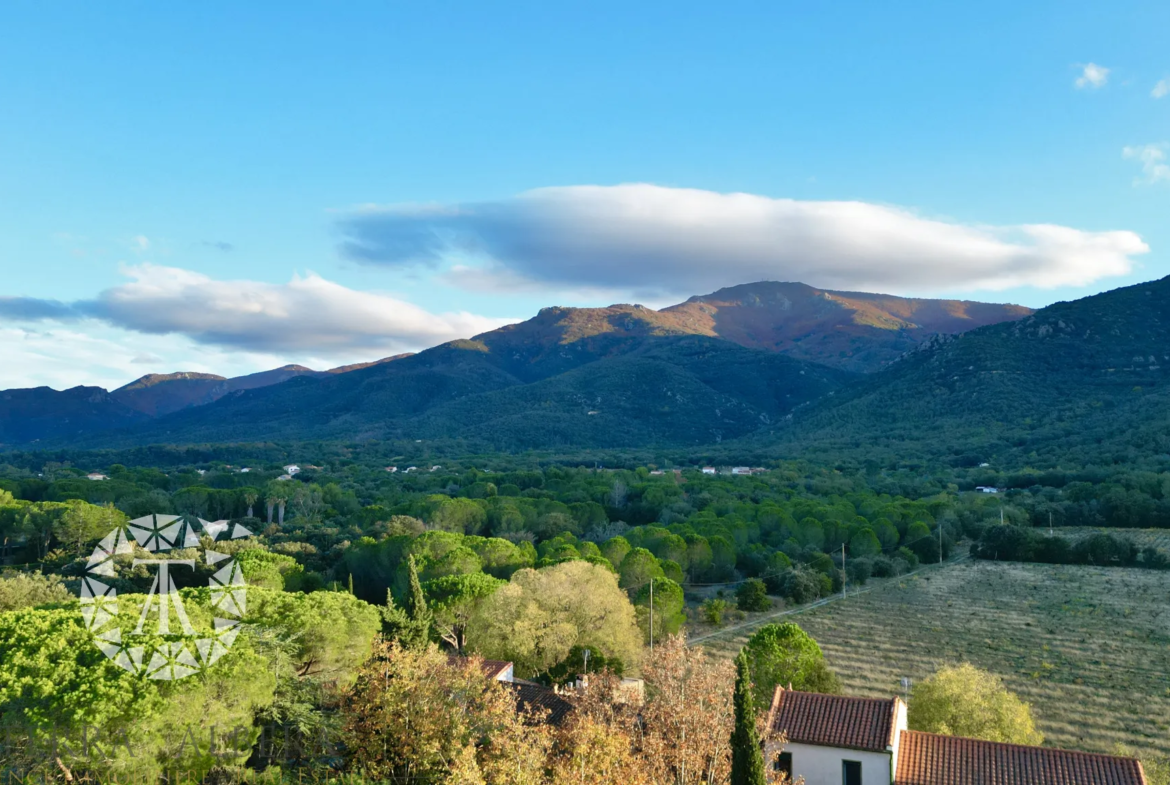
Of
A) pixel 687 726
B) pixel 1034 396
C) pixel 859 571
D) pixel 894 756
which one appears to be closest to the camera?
pixel 687 726

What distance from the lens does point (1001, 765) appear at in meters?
16.3

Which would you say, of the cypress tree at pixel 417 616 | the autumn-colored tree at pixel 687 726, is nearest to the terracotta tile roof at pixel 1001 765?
the autumn-colored tree at pixel 687 726

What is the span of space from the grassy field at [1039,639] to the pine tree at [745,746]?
50.1 ft

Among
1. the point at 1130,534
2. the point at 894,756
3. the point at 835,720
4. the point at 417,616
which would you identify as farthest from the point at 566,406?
the point at 894,756

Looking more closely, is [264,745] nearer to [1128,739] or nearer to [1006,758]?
[1006,758]

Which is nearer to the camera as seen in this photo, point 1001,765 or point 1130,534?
point 1001,765

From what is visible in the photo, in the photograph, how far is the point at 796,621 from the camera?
40.1 metres

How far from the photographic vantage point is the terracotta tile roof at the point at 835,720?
17.0 metres

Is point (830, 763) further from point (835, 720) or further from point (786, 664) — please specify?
point (786, 664)

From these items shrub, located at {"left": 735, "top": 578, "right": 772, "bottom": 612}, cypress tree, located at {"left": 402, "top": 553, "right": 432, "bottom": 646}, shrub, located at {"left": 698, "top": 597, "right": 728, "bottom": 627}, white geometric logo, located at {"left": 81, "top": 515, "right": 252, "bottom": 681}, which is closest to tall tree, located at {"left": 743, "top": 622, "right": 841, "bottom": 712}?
cypress tree, located at {"left": 402, "top": 553, "right": 432, "bottom": 646}

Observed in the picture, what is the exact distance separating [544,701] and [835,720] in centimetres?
761

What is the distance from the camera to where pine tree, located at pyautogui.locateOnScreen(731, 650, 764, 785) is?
554 inches

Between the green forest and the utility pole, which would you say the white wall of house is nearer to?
the green forest

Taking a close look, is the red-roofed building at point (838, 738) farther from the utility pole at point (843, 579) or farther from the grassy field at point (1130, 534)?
the grassy field at point (1130, 534)
